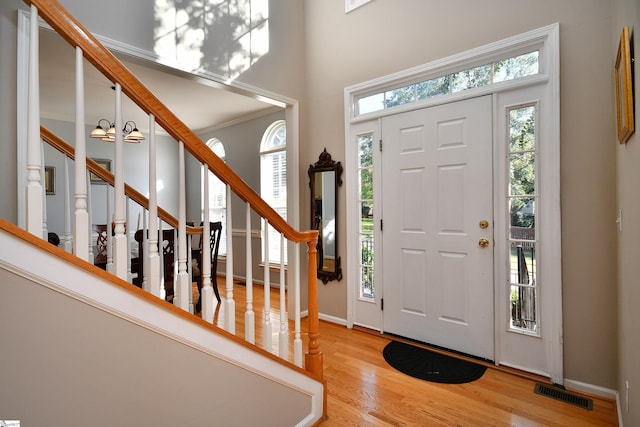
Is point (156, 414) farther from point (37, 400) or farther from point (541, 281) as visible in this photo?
point (541, 281)

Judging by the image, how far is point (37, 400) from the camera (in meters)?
0.93

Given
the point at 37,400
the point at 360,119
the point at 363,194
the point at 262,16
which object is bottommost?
the point at 37,400

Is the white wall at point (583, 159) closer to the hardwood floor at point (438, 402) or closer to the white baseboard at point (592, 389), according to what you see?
the white baseboard at point (592, 389)

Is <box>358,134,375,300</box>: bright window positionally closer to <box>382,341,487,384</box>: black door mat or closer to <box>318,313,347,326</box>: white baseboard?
<box>318,313,347,326</box>: white baseboard

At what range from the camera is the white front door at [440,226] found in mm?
2520

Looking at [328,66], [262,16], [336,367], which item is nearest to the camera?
[336,367]

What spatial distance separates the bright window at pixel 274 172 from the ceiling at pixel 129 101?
0.40 meters

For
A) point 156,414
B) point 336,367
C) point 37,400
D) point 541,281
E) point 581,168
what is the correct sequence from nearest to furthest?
point 37,400 < point 156,414 < point 581,168 < point 541,281 < point 336,367

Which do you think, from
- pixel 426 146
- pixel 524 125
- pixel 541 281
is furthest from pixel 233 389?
pixel 524 125

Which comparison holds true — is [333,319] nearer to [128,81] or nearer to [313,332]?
[313,332]

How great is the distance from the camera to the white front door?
2.52 meters

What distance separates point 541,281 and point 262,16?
325 centimetres

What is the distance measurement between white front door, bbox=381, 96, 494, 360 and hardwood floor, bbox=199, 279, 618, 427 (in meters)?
0.40

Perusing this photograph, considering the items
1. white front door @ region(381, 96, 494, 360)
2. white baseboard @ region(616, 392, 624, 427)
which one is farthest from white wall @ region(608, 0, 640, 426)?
white front door @ region(381, 96, 494, 360)
